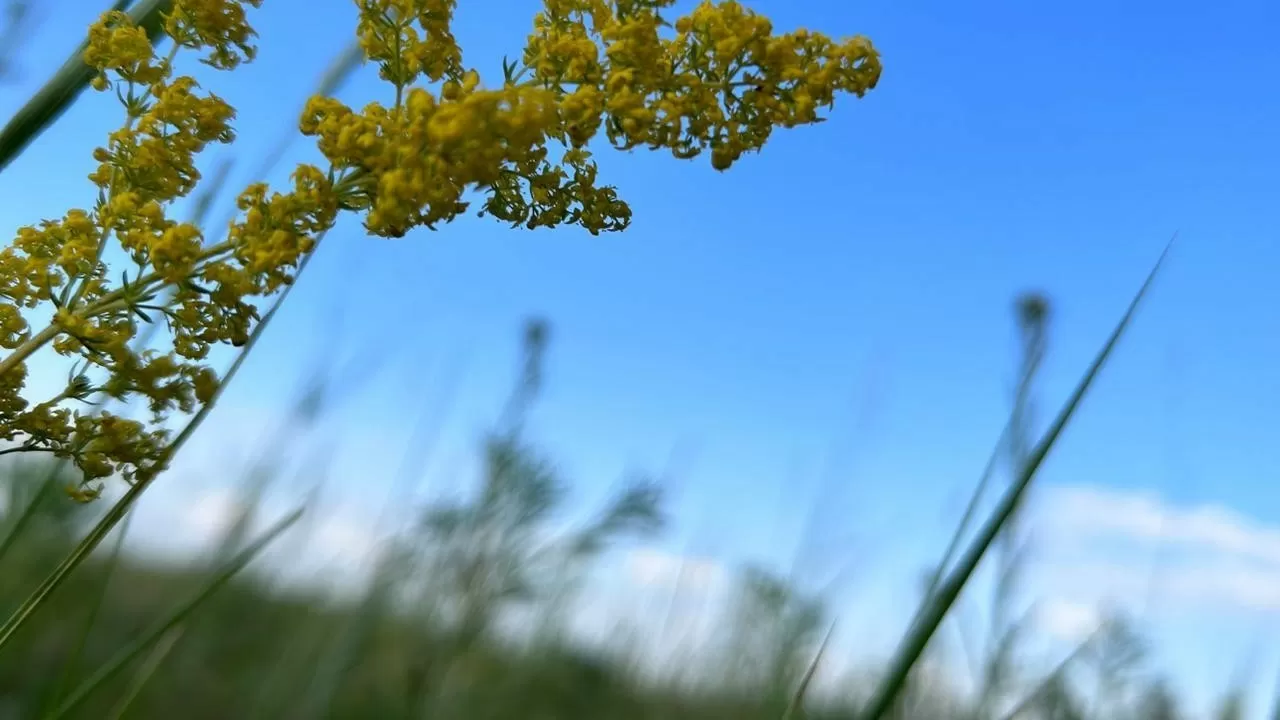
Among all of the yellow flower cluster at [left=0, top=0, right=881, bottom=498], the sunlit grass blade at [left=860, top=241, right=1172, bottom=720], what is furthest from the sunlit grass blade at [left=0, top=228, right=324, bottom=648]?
the sunlit grass blade at [left=860, top=241, right=1172, bottom=720]

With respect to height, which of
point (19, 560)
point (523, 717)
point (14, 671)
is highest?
point (523, 717)

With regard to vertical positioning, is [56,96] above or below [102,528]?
above

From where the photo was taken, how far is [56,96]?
2.60 feet

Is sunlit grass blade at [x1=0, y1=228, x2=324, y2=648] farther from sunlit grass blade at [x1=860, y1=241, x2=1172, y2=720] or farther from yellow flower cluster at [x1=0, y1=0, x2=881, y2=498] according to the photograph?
sunlit grass blade at [x1=860, y1=241, x2=1172, y2=720]

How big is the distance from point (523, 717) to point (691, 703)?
61 centimetres

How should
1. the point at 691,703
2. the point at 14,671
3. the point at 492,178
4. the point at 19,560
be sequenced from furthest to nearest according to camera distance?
the point at 691,703 → the point at 19,560 → the point at 14,671 → the point at 492,178

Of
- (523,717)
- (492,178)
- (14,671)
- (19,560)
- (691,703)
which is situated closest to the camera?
(492,178)

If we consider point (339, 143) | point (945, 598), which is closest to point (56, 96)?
point (339, 143)

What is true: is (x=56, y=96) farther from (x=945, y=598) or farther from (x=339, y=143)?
(x=945, y=598)

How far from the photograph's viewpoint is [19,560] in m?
2.72

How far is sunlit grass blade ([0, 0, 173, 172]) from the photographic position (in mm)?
745

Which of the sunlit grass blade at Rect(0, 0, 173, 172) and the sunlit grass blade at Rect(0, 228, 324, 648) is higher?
the sunlit grass blade at Rect(0, 0, 173, 172)

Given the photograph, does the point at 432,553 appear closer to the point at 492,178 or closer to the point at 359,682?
the point at 359,682

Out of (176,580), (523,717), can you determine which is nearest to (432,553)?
(523,717)
